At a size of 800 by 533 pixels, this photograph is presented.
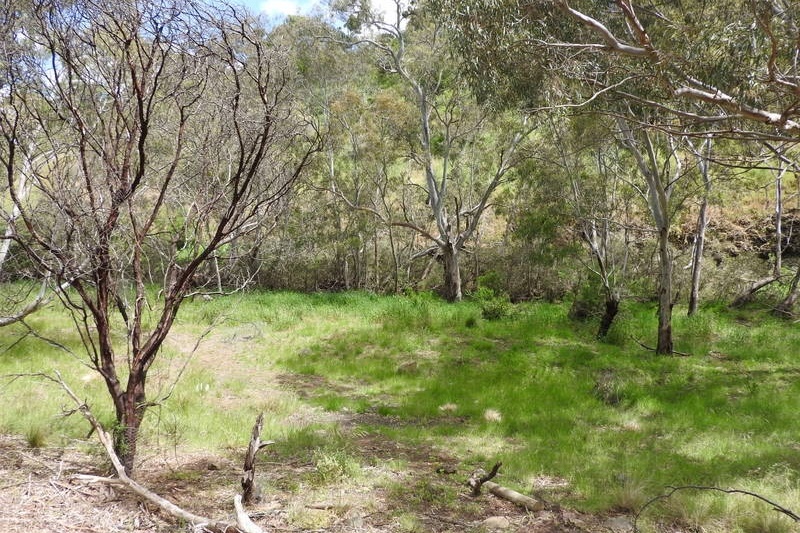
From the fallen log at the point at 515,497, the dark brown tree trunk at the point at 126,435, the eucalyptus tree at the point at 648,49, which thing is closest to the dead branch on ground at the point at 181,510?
the dark brown tree trunk at the point at 126,435

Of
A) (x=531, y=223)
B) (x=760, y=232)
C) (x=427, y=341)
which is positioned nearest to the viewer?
(x=427, y=341)

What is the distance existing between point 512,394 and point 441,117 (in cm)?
1079

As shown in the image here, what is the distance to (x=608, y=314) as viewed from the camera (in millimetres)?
12125

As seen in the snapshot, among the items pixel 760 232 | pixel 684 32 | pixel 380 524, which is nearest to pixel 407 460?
pixel 380 524

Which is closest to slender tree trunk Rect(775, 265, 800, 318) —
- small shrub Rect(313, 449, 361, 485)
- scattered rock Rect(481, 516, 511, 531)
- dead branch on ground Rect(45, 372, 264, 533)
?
scattered rock Rect(481, 516, 511, 531)

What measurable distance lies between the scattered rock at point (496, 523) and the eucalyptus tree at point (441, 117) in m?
12.2

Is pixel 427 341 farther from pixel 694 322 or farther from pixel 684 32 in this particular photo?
pixel 684 32

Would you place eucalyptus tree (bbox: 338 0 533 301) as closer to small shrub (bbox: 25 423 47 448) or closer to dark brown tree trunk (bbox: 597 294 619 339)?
dark brown tree trunk (bbox: 597 294 619 339)

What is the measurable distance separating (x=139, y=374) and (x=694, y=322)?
12148 mm

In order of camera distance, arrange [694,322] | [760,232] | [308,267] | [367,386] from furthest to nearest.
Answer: [308,267], [760,232], [694,322], [367,386]

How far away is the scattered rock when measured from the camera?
13.9 ft

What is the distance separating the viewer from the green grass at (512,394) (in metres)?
5.63

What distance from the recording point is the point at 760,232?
1836 cm

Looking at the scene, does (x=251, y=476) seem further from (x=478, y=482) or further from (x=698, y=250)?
(x=698, y=250)
